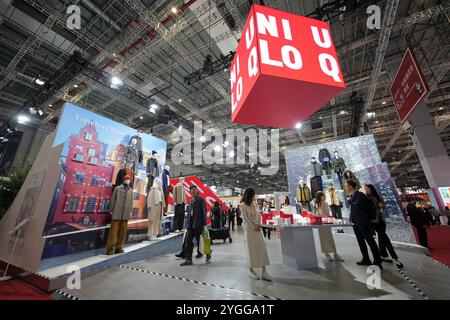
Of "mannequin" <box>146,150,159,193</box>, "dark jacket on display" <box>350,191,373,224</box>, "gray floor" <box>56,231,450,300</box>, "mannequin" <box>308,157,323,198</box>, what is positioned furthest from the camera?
"mannequin" <box>308,157,323,198</box>

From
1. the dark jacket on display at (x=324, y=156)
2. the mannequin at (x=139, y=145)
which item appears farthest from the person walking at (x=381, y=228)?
the mannequin at (x=139, y=145)

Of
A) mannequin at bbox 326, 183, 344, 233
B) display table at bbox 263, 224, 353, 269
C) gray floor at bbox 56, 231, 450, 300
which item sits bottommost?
gray floor at bbox 56, 231, 450, 300

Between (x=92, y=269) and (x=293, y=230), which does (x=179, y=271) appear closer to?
(x=92, y=269)

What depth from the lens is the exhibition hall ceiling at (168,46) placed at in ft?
16.9

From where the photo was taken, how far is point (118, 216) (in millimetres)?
4387

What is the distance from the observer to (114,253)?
4.31 m

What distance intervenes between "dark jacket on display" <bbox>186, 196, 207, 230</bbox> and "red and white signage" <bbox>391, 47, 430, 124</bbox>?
424cm

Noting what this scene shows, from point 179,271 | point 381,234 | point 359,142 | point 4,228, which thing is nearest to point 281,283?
point 179,271

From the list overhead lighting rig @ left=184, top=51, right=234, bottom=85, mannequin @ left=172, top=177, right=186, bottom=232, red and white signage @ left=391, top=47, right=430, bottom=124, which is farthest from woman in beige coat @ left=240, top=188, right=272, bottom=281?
overhead lighting rig @ left=184, top=51, right=234, bottom=85

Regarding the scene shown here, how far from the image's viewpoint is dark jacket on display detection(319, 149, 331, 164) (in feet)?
28.7

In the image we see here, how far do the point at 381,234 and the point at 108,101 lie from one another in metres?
10.8

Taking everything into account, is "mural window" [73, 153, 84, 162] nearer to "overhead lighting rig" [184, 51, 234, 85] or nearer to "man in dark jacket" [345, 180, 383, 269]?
"overhead lighting rig" [184, 51, 234, 85]

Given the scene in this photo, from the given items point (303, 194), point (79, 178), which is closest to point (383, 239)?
point (303, 194)

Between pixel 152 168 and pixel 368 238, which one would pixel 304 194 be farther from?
pixel 152 168
